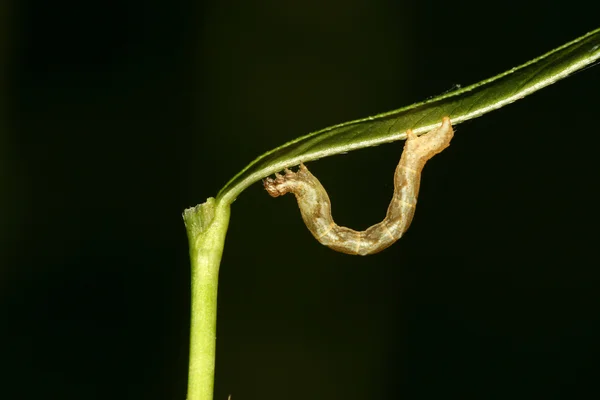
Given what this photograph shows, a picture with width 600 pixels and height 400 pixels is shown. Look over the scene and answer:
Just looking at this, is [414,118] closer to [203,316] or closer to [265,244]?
[203,316]

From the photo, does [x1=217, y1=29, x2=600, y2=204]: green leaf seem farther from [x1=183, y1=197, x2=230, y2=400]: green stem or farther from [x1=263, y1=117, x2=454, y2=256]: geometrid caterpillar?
[x1=263, y1=117, x2=454, y2=256]: geometrid caterpillar

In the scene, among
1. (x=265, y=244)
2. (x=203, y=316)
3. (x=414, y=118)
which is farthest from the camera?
(x=265, y=244)

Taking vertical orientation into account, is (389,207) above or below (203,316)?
above

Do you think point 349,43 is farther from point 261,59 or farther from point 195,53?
point 195,53

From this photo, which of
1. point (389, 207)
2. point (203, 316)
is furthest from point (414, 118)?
point (389, 207)

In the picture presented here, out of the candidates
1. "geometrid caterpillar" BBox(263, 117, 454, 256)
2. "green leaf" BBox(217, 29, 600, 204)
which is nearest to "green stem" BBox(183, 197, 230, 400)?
"green leaf" BBox(217, 29, 600, 204)

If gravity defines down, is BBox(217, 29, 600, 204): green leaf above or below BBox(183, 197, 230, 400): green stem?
above
